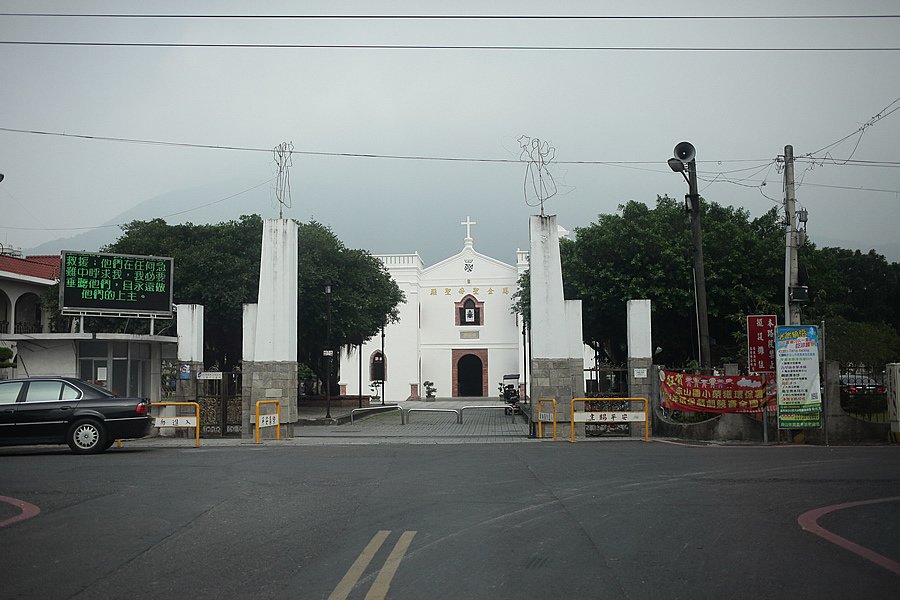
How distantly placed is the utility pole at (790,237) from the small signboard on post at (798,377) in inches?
113

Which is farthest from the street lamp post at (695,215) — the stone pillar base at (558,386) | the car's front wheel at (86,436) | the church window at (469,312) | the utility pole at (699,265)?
the church window at (469,312)

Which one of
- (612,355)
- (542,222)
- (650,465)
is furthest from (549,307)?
(612,355)

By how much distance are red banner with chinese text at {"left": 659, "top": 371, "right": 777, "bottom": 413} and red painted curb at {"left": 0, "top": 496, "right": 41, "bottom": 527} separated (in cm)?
1436

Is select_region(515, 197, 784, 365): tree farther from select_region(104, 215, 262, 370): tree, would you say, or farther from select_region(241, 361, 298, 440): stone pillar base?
select_region(241, 361, 298, 440): stone pillar base

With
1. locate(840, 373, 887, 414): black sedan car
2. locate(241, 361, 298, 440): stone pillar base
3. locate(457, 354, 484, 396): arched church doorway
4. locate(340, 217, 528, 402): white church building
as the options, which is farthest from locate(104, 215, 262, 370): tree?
locate(840, 373, 887, 414): black sedan car

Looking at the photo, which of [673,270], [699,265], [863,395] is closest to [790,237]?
[699,265]

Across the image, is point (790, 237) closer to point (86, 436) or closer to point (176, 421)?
point (176, 421)

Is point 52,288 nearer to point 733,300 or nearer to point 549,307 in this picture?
point 549,307

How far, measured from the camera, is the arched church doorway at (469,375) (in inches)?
2293

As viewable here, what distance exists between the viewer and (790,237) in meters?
20.4

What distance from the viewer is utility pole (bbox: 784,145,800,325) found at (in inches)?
800

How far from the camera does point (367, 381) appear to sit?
56812 mm

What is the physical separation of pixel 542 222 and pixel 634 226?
1398cm

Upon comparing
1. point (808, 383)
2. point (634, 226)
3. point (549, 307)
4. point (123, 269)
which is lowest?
point (808, 383)
